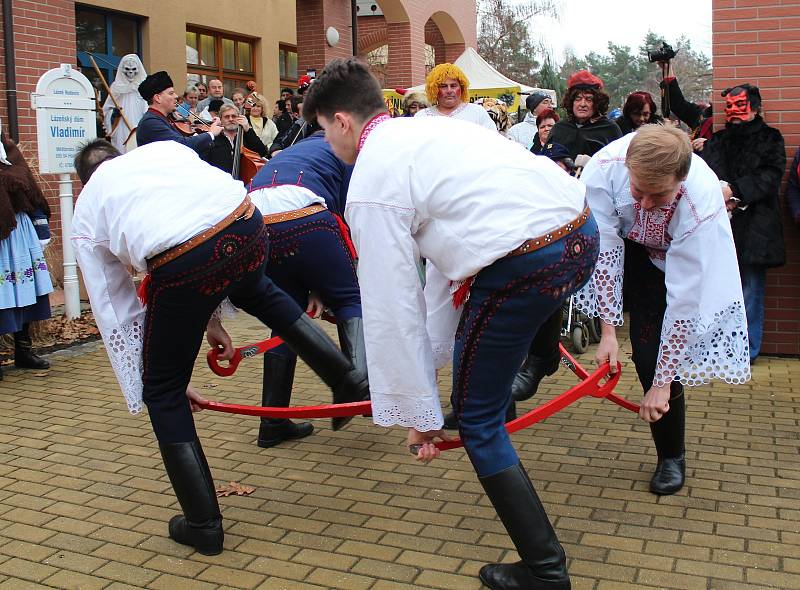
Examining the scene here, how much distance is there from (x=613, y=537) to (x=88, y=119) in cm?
612

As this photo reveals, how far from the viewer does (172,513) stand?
4.03 metres

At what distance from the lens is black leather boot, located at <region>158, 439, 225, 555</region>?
3586 mm

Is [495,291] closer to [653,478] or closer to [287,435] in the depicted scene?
[653,478]

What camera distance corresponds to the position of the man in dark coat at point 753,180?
629 centimetres

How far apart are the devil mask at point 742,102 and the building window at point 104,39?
9.57 meters

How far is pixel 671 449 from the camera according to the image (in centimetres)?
416

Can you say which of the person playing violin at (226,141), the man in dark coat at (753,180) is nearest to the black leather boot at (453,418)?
the man in dark coat at (753,180)

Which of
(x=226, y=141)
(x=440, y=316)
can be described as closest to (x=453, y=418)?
(x=440, y=316)

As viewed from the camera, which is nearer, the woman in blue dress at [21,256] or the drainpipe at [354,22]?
the woman in blue dress at [21,256]

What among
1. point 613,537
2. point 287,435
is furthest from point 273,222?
point 613,537

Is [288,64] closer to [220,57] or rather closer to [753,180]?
[220,57]

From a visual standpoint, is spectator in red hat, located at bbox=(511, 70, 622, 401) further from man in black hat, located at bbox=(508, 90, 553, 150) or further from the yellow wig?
man in black hat, located at bbox=(508, 90, 553, 150)

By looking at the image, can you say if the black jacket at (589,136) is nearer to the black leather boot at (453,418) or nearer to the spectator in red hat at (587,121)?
the spectator in red hat at (587,121)

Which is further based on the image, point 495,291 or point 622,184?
point 622,184
